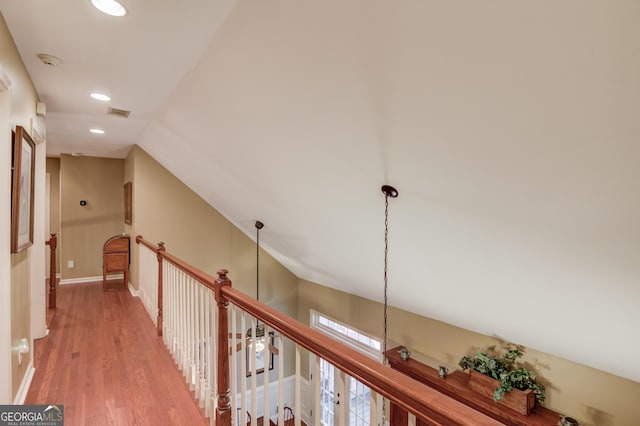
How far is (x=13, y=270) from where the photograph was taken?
7.32ft

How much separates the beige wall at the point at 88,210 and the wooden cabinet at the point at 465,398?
5843 mm

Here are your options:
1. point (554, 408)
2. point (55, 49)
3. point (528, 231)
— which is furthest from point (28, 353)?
point (554, 408)

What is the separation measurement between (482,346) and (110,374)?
379 centimetres

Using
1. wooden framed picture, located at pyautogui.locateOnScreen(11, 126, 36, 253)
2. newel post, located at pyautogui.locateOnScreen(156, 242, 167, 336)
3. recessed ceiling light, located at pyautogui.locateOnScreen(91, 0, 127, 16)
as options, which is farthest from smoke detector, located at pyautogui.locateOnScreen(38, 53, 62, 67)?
newel post, located at pyautogui.locateOnScreen(156, 242, 167, 336)

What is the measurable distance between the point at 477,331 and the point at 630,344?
157 centimetres

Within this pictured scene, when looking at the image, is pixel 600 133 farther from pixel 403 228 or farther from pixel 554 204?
pixel 403 228

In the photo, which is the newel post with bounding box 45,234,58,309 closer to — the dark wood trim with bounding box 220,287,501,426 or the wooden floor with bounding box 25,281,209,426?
the wooden floor with bounding box 25,281,209,426

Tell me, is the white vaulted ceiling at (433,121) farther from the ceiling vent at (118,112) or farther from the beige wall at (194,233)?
the beige wall at (194,233)

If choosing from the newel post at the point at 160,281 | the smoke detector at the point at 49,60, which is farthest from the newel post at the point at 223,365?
the smoke detector at the point at 49,60

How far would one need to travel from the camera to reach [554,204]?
5.57 ft

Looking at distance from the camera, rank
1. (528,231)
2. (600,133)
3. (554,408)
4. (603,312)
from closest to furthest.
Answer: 1. (600,133)
2. (528,231)
3. (603,312)
4. (554,408)

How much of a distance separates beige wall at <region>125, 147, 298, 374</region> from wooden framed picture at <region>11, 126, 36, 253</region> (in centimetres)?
265

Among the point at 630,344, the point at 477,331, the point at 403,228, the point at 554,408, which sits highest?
the point at 403,228

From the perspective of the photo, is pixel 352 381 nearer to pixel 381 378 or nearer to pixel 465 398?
pixel 465 398
